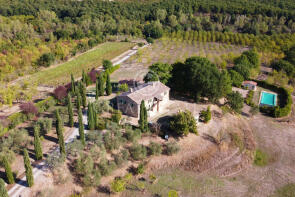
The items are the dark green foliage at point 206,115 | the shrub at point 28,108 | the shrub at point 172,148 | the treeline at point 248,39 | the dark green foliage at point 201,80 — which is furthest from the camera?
the treeline at point 248,39

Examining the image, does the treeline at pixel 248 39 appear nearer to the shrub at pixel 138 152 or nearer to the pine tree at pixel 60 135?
the shrub at pixel 138 152

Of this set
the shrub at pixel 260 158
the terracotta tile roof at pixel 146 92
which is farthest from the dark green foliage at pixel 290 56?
the terracotta tile roof at pixel 146 92

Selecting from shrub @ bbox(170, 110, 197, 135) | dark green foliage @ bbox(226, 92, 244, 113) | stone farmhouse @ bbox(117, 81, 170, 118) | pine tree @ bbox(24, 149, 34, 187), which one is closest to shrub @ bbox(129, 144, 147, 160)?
shrub @ bbox(170, 110, 197, 135)

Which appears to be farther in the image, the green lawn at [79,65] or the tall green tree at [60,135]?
the green lawn at [79,65]

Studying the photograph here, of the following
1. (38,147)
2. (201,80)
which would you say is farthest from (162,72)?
(38,147)

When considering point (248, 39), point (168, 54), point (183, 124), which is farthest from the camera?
point (248, 39)

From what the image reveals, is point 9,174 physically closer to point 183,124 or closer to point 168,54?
point 183,124

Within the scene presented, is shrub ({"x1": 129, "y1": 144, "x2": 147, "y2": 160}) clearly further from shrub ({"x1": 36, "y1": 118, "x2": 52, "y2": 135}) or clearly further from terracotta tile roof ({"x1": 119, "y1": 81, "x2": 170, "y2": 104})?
shrub ({"x1": 36, "y1": 118, "x2": 52, "y2": 135})
